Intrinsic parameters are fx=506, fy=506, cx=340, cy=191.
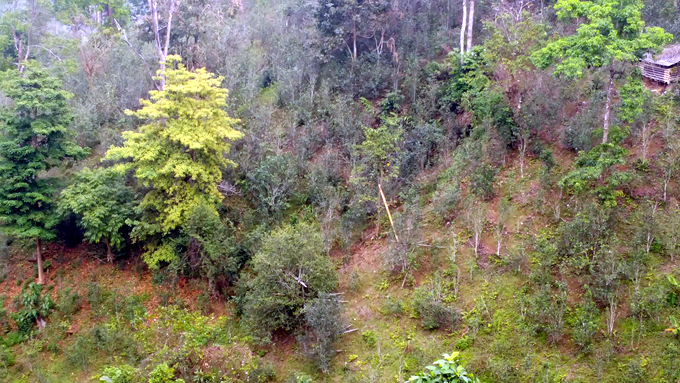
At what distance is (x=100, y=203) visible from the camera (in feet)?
54.1

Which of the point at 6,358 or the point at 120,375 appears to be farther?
the point at 6,358

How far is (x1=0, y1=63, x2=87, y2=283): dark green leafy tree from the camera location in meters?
15.9

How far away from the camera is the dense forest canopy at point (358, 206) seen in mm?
11617

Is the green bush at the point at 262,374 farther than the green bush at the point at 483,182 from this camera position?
No

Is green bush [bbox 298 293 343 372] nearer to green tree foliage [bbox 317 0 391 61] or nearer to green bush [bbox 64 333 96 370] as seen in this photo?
→ green bush [bbox 64 333 96 370]

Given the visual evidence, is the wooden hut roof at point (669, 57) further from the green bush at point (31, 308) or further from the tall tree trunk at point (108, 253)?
the green bush at point (31, 308)

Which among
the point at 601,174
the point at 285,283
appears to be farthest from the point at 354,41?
the point at 285,283

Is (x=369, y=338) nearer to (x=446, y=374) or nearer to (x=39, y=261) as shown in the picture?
(x=446, y=374)

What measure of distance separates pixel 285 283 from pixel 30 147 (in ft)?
32.1

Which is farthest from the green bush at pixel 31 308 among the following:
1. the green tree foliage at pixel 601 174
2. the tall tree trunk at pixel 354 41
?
the green tree foliage at pixel 601 174

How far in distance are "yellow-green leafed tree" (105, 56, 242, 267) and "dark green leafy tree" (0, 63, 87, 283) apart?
7.79ft

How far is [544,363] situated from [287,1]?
74.0 feet

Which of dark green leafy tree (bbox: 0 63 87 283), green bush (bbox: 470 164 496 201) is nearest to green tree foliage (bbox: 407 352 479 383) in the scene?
green bush (bbox: 470 164 496 201)

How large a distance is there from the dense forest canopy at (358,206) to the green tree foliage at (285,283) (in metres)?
0.07
